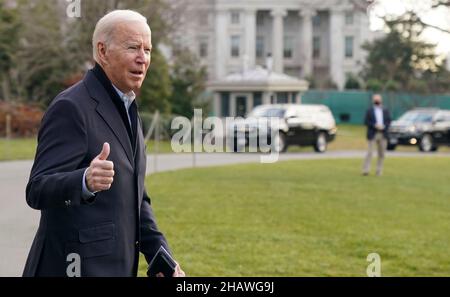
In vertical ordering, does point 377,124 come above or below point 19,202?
above

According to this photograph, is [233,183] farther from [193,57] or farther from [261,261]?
[193,57]

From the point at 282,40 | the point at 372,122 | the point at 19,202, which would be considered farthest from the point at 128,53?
the point at 282,40

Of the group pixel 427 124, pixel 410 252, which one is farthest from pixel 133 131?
pixel 427 124

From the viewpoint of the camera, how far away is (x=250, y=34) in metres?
98.2

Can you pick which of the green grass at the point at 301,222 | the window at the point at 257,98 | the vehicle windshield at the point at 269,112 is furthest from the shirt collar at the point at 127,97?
the window at the point at 257,98

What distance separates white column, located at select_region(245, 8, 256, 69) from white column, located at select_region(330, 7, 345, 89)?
27.5 ft

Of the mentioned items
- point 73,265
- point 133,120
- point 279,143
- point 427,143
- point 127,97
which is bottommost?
point 427,143

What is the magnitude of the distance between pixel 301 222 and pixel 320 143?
21208 millimetres

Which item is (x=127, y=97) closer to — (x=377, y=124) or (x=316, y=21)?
(x=377, y=124)

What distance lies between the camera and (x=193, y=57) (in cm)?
4506

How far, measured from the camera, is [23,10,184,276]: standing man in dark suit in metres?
3.69

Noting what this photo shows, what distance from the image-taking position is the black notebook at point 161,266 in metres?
4.19

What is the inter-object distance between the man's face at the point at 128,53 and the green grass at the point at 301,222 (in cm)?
500

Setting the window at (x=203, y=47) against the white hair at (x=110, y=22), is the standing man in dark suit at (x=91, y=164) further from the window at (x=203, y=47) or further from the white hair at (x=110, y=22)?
the window at (x=203, y=47)
